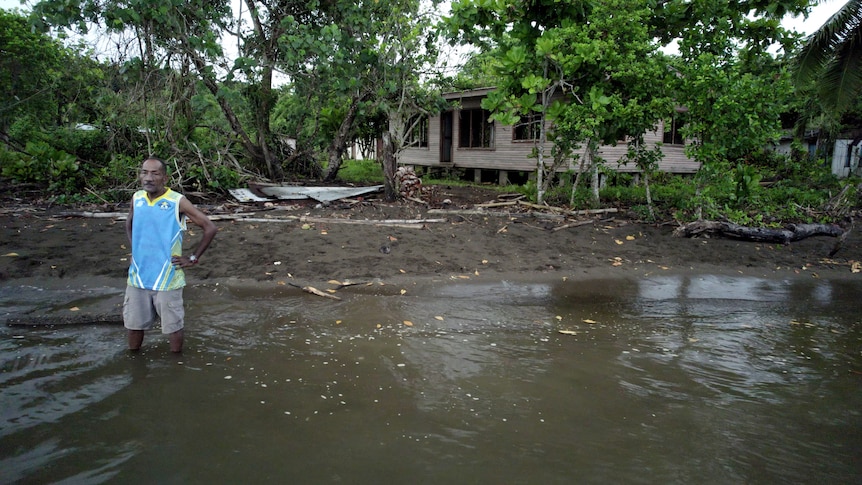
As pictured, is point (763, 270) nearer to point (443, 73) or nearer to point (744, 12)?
point (744, 12)

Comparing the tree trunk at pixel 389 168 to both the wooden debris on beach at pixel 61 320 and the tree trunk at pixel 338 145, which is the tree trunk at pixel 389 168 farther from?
the wooden debris on beach at pixel 61 320

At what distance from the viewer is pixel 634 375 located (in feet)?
15.1

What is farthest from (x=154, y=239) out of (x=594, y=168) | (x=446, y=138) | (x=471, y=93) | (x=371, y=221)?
(x=446, y=138)

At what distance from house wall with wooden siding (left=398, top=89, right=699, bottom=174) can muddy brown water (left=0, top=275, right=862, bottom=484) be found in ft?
35.2

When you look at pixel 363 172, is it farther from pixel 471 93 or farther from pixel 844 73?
pixel 844 73

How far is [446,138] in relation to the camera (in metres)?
21.8

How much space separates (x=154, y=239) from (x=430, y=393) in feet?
7.91

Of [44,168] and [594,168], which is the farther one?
[44,168]

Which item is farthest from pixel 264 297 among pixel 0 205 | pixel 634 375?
pixel 0 205

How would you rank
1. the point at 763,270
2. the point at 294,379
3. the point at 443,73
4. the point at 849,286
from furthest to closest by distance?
the point at 443,73
the point at 763,270
the point at 849,286
the point at 294,379

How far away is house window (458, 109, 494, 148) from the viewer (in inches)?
773

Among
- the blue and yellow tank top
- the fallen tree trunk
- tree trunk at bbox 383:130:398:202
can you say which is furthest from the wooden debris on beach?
the fallen tree trunk

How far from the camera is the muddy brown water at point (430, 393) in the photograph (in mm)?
3199

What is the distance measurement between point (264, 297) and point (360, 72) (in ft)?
24.6
